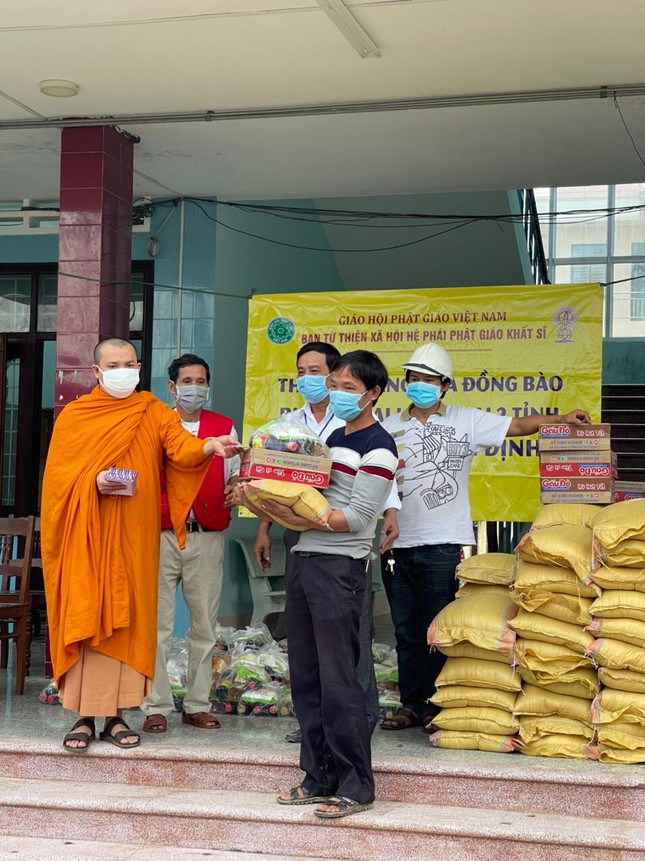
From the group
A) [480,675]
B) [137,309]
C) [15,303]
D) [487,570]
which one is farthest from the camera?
[15,303]

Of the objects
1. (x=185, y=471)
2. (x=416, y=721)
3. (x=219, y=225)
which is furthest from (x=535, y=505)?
(x=219, y=225)

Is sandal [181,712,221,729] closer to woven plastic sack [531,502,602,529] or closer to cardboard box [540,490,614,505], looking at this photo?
woven plastic sack [531,502,602,529]

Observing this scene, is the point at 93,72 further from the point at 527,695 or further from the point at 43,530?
the point at 527,695

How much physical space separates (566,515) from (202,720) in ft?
5.72

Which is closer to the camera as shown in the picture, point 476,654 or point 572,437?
point 476,654

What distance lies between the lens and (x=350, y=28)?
4.61 meters

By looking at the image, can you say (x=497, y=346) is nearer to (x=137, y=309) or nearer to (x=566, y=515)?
(x=566, y=515)

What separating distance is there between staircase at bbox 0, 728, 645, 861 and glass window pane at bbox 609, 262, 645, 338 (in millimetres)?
10232

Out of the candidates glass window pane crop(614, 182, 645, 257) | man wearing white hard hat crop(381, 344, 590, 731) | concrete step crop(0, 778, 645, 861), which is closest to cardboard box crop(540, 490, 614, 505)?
man wearing white hard hat crop(381, 344, 590, 731)

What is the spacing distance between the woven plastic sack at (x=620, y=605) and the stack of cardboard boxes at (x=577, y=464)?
0.69 meters

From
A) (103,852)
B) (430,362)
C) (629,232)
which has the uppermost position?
(629,232)

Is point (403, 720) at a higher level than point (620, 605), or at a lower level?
lower

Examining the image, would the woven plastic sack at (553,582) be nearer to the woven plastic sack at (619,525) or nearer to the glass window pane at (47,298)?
the woven plastic sack at (619,525)

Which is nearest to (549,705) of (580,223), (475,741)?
(475,741)
